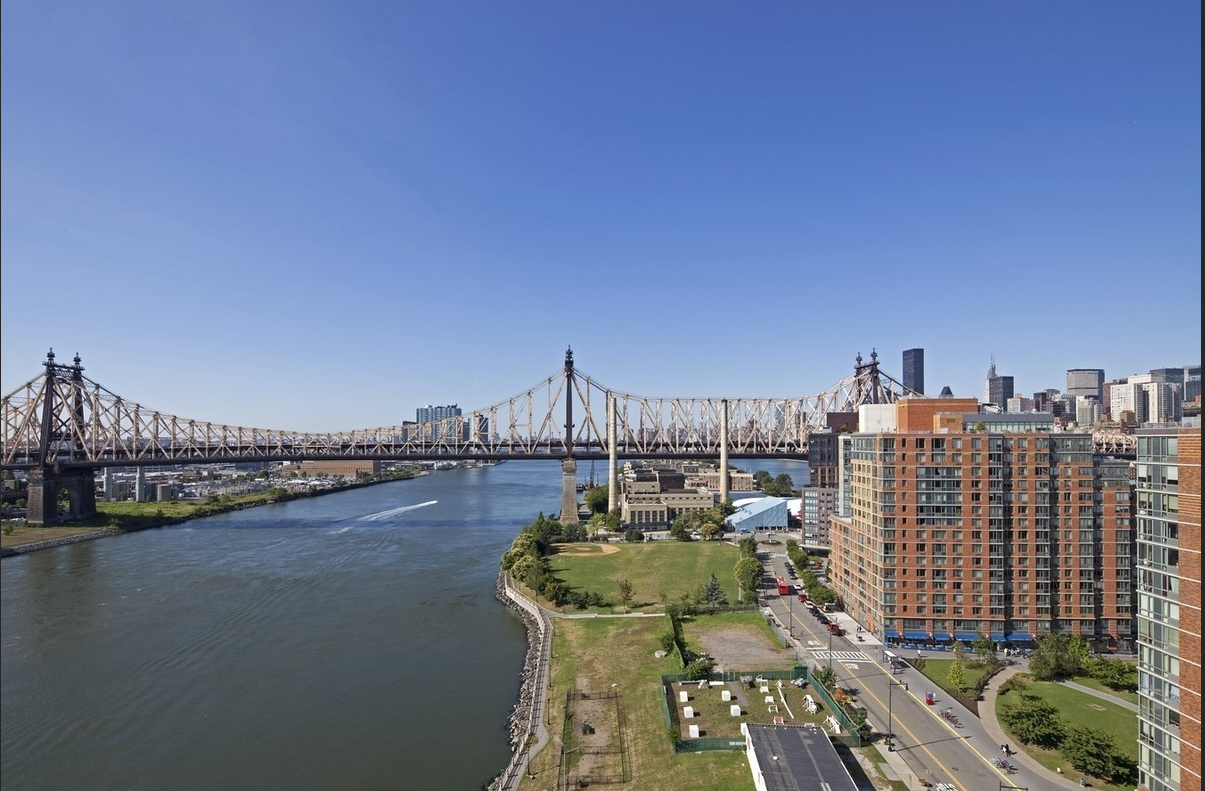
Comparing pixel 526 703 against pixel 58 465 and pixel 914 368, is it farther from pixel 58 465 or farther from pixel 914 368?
pixel 914 368

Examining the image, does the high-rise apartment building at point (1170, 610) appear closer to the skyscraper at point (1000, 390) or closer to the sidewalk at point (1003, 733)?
the sidewalk at point (1003, 733)

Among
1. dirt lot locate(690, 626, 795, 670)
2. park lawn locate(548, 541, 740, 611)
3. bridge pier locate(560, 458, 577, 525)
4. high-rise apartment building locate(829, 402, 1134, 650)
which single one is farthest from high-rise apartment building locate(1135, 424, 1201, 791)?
bridge pier locate(560, 458, 577, 525)

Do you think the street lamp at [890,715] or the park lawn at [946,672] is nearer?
the street lamp at [890,715]

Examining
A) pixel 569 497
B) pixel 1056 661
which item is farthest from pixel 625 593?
pixel 569 497

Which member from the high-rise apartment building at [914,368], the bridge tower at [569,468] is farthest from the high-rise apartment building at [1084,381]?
the bridge tower at [569,468]

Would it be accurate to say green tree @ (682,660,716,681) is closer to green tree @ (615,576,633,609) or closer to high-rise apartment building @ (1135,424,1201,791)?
green tree @ (615,576,633,609)
